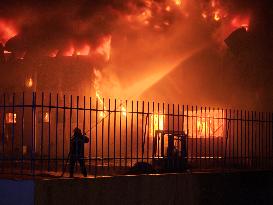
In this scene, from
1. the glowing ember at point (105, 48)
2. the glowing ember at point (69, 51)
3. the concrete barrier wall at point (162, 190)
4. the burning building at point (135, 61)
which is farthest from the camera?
the glowing ember at point (69, 51)

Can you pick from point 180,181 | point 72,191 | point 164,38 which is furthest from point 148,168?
point 164,38

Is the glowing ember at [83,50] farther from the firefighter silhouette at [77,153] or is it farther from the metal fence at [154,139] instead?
the firefighter silhouette at [77,153]

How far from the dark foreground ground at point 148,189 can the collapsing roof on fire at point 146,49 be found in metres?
11.7

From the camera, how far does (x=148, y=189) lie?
1350cm

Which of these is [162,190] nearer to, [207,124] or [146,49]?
[207,124]

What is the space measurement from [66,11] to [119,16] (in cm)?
644

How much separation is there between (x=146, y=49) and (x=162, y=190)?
26826mm

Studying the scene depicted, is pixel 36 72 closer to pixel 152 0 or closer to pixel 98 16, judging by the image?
pixel 98 16

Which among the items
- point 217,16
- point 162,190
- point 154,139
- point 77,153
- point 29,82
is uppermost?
point 217,16

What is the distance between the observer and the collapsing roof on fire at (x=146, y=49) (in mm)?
30703

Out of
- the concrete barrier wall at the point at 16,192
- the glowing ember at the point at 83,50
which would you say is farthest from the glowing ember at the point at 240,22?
the concrete barrier wall at the point at 16,192

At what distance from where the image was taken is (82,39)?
1774 inches

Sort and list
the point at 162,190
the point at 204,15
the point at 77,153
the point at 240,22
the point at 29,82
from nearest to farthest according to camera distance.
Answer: the point at 77,153, the point at 162,190, the point at 240,22, the point at 204,15, the point at 29,82

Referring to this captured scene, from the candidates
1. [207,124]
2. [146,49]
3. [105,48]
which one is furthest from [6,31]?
[207,124]
